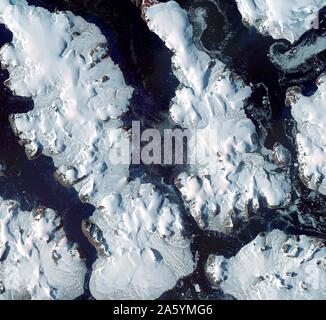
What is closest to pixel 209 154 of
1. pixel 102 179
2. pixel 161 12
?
pixel 102 179

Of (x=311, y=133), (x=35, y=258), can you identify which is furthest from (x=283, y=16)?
(x=35, y=258)

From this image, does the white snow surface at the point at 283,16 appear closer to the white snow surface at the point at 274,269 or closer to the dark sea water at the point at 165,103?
the dark sea water at the point at 165,103

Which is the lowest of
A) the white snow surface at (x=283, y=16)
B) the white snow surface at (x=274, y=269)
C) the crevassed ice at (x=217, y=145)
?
the white snow surface at (x=274, y=269)

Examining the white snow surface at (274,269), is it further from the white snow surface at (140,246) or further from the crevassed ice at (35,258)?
the crevassed ice at (35,258)

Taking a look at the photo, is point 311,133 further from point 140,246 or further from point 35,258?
point 35,258

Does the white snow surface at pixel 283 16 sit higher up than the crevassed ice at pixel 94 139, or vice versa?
the white snow surface at pixel 283 16

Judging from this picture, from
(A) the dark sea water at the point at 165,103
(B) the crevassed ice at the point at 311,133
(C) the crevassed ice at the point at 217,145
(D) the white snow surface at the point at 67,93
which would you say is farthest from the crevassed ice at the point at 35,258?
(B) the crevassed ice at the point at 311,133

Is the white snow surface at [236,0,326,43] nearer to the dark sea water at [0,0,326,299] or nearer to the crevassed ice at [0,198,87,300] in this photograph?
the dark sea water at [0,0,326,299]
